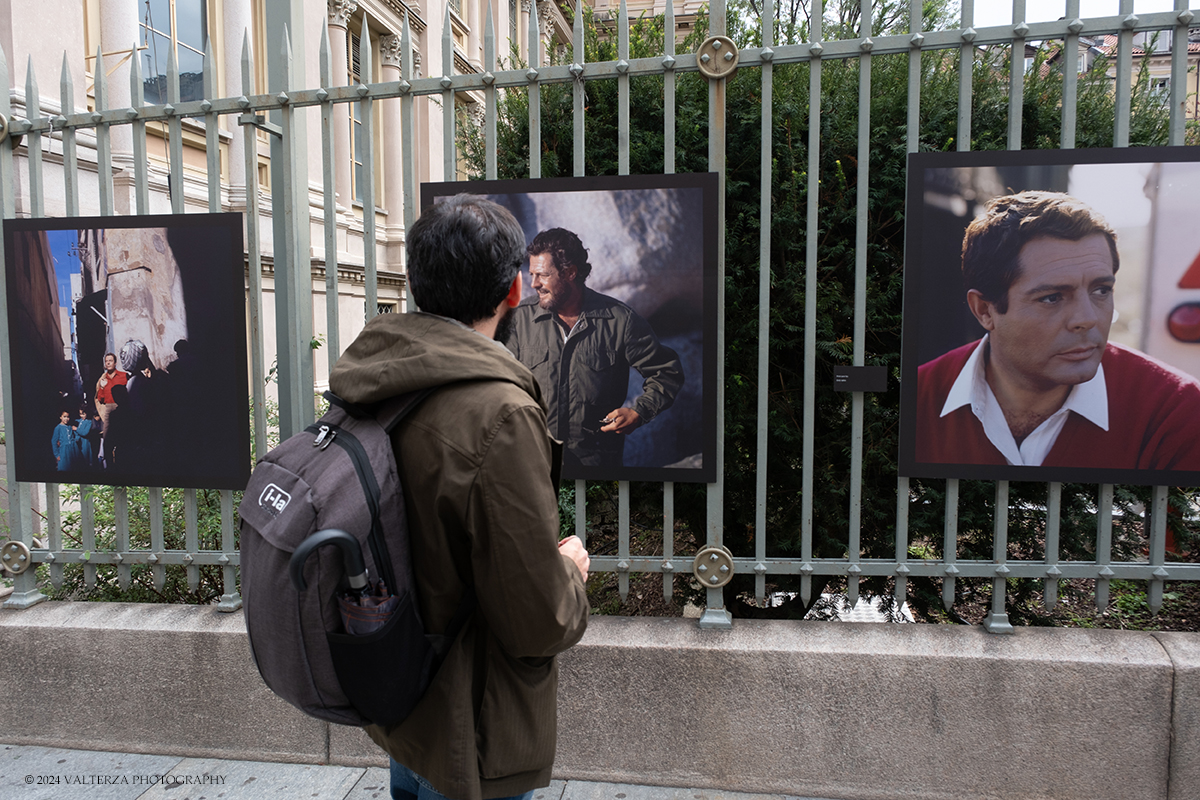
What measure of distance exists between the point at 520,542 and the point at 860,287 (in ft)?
6.80

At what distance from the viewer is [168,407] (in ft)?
12.1

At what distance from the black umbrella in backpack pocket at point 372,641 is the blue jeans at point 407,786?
1.02 feet

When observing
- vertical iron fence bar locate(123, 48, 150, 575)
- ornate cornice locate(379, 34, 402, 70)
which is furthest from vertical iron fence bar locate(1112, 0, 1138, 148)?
ornate cornice locate(379, 34, 402, 70)

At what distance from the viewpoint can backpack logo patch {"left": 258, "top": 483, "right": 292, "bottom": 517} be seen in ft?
5.53

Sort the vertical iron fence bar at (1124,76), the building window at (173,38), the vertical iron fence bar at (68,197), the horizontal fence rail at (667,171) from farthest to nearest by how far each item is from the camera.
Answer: the building window at (173,38)
the vertical iron fence bar at (68,197)
the horizontal fence rail at (667,171)
the vertical iron fence bar at (1124,76)

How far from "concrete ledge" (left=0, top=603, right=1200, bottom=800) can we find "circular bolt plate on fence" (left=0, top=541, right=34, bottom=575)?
799 mm

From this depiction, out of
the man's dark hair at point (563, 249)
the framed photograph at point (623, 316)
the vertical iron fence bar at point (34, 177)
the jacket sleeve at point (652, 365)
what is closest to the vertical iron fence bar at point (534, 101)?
the framed photograph at point (623, 316)

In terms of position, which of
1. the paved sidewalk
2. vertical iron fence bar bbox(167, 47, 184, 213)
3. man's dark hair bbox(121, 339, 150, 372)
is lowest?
the paved sidewalk

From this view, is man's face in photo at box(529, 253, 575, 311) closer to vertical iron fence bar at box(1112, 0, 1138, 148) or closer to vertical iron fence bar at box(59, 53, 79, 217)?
vertical iron fence bar at box(1112, 0, 1138, 148)

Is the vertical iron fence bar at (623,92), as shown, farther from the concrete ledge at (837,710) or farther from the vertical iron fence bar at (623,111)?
the concrete ledge at (837,710)

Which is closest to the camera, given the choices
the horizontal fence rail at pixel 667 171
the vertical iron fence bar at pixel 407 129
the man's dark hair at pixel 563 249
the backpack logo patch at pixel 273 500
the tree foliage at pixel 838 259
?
the backpack logo patch at pixel 273 500

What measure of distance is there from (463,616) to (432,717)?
25 centimetres

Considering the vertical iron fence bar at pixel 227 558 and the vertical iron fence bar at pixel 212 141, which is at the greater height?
the vertical iron fence bar at pixel 212 141

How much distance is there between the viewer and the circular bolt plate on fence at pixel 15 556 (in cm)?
393
